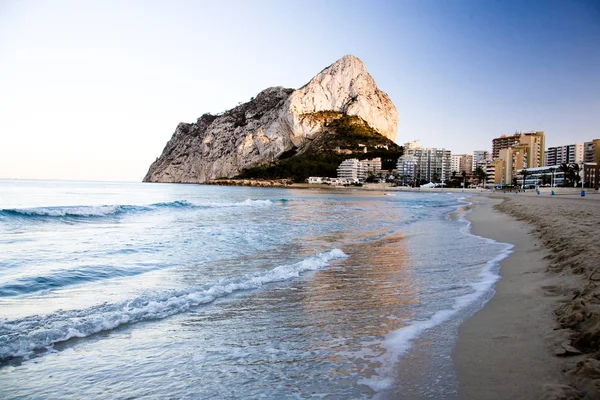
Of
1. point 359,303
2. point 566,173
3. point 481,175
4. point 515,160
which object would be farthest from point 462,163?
point 359,303

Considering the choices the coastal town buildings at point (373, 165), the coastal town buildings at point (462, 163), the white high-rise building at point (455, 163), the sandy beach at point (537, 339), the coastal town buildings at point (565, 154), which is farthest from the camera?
the coastal town buildings at point (462, 163)

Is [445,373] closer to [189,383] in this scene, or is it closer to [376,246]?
[189,383]

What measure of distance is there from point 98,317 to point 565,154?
598ft

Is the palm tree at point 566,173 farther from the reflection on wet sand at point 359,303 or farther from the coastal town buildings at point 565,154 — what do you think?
the reflection on wet sand at point 359,303

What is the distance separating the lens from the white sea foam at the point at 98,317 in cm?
403

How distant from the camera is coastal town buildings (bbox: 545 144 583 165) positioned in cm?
14668

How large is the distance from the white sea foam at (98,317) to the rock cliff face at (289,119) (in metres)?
156

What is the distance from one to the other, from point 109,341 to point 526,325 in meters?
4.21

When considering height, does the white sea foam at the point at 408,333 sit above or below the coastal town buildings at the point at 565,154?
below

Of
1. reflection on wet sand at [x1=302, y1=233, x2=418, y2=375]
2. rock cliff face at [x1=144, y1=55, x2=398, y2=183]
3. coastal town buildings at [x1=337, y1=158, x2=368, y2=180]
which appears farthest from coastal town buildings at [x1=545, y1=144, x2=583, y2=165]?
reflection on wet sand at [x1=302, y1=233, x2=418, y2=375]

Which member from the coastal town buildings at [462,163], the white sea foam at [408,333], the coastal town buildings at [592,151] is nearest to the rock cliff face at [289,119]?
the coastal town buildings at [462,163]

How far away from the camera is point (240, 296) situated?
6.01 meters

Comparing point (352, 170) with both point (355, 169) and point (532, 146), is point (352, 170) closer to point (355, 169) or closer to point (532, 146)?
point (355, 169)

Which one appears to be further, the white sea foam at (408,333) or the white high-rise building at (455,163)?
the white high-rise building at (455,163)
